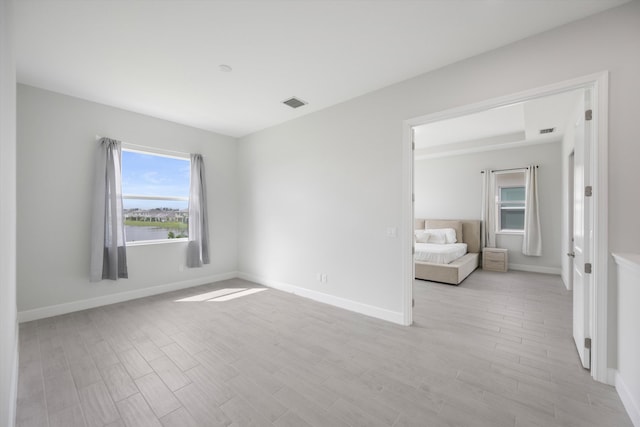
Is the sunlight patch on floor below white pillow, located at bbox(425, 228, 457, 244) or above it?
below

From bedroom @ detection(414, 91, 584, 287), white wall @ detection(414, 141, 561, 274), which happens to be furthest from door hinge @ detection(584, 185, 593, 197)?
white wall @ detection(414, 141, 561, 274)

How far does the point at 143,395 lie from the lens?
1.91 meters

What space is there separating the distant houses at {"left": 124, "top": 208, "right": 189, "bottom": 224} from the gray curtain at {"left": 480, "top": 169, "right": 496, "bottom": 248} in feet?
21.4

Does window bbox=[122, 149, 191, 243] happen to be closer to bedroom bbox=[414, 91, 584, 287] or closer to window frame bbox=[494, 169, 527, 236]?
bedroom bbox=[414, 91, 584, 287]

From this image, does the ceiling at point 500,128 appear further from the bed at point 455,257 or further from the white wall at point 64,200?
the white wall at point 64,200

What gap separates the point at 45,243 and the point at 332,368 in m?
3.85

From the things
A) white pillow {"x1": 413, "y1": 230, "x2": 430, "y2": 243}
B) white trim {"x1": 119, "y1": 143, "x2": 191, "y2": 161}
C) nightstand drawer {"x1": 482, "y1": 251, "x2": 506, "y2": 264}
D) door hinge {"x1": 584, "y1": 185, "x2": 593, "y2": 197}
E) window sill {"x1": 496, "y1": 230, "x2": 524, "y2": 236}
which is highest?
white trim {"x1": 119, "y1": 143, "x2": 191, "y2": 161}

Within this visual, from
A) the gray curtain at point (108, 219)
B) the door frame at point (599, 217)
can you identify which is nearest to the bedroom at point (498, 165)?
the door frame at point (599, 217)

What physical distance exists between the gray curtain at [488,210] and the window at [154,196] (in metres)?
6.48

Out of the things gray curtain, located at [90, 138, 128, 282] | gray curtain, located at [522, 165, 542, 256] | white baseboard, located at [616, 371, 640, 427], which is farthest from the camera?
gray curtain, located at [522, 165, 542, 256]

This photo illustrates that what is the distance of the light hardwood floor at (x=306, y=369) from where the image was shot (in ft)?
5.64

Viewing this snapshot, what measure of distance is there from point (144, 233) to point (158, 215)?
1.17 ft

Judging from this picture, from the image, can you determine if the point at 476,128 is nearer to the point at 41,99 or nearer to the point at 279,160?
the point at 279,160

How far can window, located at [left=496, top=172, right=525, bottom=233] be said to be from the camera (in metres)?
6.08
